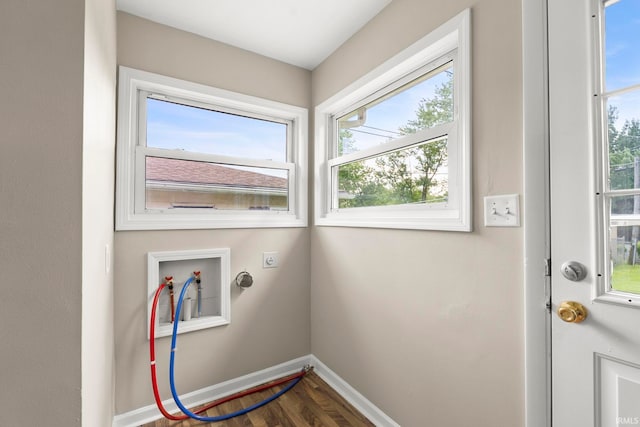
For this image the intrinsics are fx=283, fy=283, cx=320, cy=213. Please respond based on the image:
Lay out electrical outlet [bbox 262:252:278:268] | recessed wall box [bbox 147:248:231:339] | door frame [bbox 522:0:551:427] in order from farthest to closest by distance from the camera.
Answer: electrical outlet [bbox 262:252:278:268], recessed wall box [bbox 147:248:231:339], door frame [bbox 522:0:551:427]

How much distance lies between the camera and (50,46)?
0.61 metres

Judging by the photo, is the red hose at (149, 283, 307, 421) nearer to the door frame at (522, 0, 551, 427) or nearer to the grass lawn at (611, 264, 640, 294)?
the door frame at (522, 0, 551, 427)

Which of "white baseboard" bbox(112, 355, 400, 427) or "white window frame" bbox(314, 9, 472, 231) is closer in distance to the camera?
"white window frame" bbox(314, 9, 472, 231)

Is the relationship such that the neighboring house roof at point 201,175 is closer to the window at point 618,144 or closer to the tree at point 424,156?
the tree at point 424,156

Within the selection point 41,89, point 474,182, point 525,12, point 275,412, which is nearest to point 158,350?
point 275,412

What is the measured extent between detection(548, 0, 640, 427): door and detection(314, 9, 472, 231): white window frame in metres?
0.30

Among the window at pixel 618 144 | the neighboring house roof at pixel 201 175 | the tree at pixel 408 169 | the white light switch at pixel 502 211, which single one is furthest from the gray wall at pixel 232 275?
the window at pixel 618 144

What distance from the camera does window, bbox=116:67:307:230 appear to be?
1.69 m

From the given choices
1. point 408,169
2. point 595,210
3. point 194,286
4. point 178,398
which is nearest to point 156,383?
point 178,398

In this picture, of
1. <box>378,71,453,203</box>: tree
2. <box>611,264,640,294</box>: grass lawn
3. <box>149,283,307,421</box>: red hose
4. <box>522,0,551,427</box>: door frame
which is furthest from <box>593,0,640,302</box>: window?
<box>149,283,307,421</box>: red hose

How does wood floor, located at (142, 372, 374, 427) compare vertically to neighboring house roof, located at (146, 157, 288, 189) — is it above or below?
below

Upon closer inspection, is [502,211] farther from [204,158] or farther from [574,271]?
[204,158]

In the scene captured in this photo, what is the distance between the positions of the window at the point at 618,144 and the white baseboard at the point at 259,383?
4.19 ft

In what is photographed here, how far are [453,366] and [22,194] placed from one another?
5.14ft
